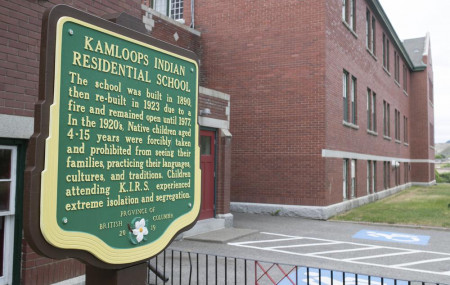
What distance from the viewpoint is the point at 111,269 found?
328 centimetres

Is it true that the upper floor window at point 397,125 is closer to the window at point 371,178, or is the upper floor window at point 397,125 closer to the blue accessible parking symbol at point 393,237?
the window at point 371,178

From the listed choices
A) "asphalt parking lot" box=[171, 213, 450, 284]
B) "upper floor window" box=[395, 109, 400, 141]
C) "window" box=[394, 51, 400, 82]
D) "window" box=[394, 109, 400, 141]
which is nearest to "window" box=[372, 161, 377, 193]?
"window" box=[394, 109, 400, 141]

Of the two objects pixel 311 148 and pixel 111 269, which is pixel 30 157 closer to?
pixel 111 269

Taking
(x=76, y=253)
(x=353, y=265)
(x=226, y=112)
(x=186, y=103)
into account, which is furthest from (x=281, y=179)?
(x=76, y=253)

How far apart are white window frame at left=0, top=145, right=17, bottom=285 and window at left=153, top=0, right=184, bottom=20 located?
15114 millimetres

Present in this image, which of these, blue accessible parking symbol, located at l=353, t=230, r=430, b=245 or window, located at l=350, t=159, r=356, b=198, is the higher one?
window, located at l=350, t=159, r=356, b=198

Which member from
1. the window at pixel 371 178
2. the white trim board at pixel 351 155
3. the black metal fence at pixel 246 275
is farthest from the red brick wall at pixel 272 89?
the window at pixel 371 178

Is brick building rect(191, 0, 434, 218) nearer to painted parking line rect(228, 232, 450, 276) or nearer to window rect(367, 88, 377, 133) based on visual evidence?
window rect(367, 88, 377, 133)

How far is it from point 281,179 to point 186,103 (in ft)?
42.2

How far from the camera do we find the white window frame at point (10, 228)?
234 inches

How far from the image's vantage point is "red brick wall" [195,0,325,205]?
53.2 feet

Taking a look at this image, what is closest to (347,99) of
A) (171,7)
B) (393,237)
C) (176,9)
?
(393,237)

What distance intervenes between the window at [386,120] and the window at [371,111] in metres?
3.44

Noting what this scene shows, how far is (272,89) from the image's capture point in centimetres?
1709
